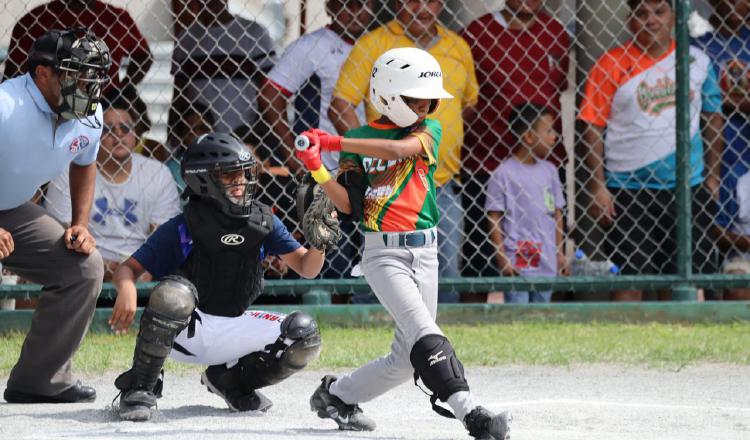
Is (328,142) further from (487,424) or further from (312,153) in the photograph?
(487,424)

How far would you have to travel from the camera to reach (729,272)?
7973 millimetres

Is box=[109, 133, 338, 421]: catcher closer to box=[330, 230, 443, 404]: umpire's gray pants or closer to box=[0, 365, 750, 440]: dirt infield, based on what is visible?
box=[0, 365, 750, 440]: dirt infield

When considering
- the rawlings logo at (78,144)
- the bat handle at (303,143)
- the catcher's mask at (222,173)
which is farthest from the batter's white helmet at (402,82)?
the rawlings logo at (78,144)

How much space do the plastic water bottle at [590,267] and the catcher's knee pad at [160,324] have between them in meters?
3.69

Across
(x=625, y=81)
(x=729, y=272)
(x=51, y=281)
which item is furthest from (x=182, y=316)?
(x=729, y=272)

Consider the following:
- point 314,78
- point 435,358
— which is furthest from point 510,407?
point 314,78

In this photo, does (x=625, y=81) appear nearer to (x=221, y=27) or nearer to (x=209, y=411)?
(x=221, y=27)

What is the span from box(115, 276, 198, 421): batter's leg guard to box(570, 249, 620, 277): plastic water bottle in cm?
369

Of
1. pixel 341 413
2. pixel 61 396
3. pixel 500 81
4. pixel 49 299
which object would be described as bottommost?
pixel 61 396

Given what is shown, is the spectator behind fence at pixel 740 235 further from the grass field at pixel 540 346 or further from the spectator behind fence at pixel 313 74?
the spectator behind fence at pixel 313 74

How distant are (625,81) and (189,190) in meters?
3.60

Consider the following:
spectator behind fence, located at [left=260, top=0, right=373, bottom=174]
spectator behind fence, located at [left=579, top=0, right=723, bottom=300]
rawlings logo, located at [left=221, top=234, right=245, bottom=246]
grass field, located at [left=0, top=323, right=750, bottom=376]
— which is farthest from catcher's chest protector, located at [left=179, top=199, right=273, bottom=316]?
spectator behind fence, located at [left=579, top=0, right=723, bottom=300]

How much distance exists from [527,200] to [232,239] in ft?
10.5

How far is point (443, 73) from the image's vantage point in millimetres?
7465
